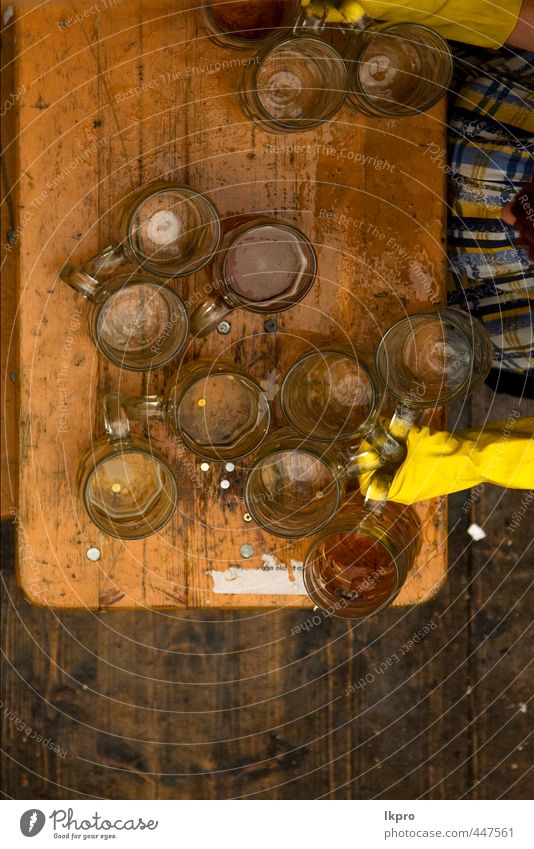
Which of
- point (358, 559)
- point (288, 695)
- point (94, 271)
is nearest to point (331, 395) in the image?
point (358, 559)

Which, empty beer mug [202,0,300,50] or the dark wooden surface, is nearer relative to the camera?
empty beer mug [202,0,300,50]

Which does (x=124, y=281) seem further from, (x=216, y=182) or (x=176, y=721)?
(x=176, y=721)

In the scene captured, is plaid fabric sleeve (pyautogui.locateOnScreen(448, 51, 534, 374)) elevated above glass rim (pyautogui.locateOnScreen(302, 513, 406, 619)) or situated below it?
above

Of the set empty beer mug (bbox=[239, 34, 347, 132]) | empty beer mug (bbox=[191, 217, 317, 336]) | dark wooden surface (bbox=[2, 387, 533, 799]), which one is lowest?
dark wooden surface (bbox=[2, 387, 533, 799])

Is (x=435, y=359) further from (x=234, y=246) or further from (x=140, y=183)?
(x=140, y=183)

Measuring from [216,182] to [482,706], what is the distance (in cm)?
89

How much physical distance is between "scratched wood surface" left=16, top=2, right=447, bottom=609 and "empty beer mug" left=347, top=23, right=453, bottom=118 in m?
0.02

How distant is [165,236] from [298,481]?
12.1 inches

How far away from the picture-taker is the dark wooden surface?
3.92ft

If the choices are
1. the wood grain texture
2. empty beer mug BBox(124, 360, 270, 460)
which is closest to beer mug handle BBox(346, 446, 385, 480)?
empty beer mug BBox(124, 360, 270, 460)

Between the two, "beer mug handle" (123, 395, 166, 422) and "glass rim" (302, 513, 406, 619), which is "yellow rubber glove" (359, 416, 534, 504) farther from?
"beer mug handle" (123, 395, 166, 422)

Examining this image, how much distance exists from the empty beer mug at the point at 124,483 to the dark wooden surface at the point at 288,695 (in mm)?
374

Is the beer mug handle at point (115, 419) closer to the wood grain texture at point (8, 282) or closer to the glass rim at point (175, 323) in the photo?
the glass rim at point (175, 323)

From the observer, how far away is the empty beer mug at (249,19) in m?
0.82
